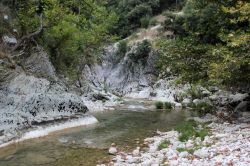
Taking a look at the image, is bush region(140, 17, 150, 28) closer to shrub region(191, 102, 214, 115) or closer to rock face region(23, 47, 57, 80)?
rock face region(23, 47, 57, 80)

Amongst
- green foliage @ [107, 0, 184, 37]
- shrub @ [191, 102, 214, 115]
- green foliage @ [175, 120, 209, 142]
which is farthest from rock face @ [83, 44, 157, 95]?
green foliage @ [175, 120, 209, 142]

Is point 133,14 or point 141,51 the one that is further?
point 133,14

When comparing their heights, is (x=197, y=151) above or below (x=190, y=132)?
below

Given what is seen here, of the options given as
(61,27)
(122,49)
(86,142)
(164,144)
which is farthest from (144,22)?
(164,144)

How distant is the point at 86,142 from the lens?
65.1 ft

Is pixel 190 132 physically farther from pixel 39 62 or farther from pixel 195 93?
pixel 39 62

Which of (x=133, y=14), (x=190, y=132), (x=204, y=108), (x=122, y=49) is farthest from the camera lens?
(x=133, y=14)

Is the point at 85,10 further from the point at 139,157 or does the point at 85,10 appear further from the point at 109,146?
the point at 139,157

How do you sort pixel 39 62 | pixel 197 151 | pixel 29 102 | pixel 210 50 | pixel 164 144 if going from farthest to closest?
pixel 39 62 → pixel 29 102 → pixel 210 50 → pixel 164 144 → pixel 197 151

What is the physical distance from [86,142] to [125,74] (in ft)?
130

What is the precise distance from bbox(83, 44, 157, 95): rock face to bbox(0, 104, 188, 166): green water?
27.3m

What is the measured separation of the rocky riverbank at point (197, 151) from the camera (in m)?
12.2

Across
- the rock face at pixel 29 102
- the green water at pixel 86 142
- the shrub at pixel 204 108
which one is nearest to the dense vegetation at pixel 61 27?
the rock face at pixel 29 102

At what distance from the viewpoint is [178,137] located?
18438 millimetres
